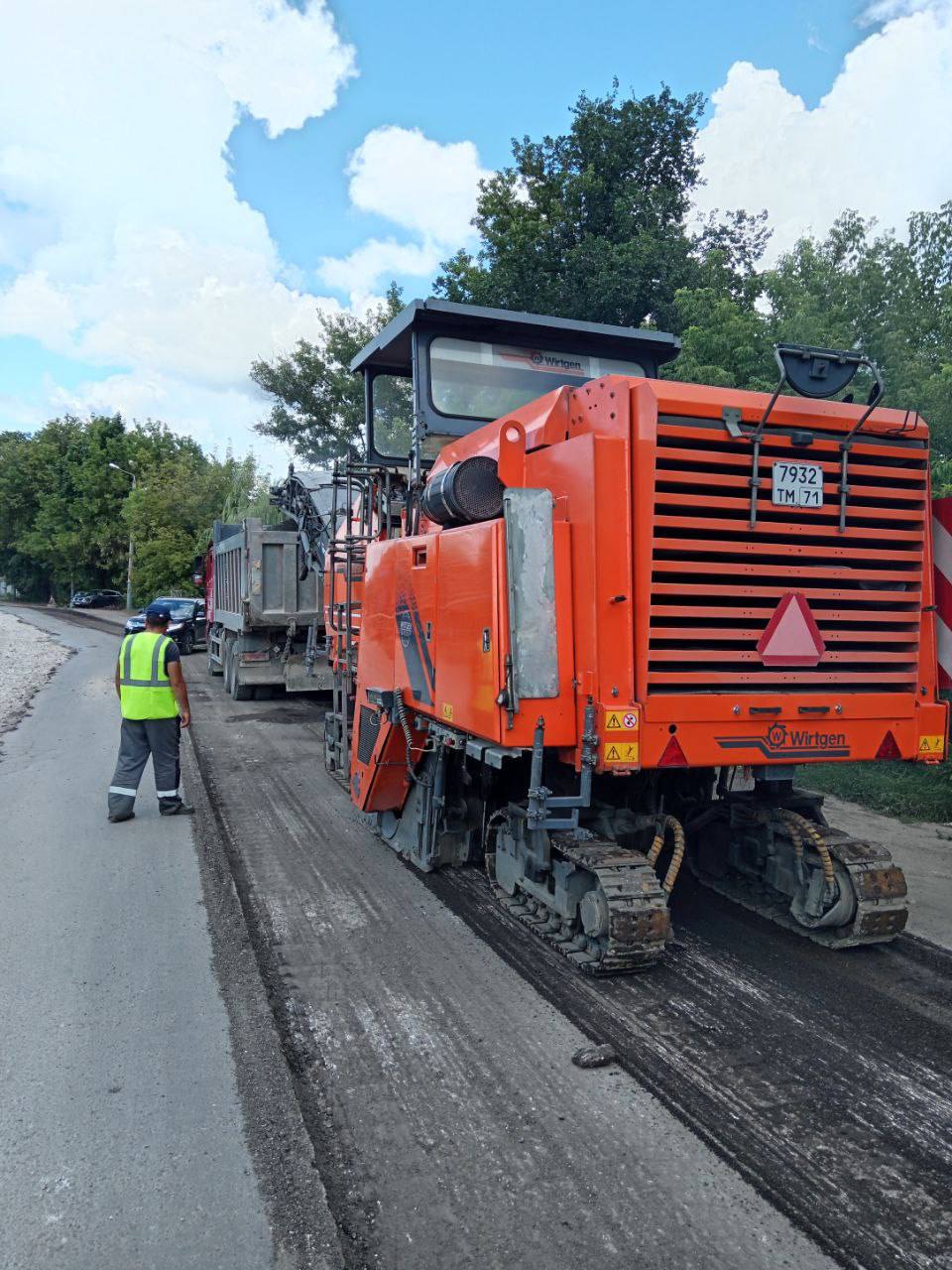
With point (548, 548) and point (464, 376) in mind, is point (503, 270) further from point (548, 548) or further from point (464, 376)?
point (548, 548)

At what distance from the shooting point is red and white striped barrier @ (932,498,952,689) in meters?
4.39

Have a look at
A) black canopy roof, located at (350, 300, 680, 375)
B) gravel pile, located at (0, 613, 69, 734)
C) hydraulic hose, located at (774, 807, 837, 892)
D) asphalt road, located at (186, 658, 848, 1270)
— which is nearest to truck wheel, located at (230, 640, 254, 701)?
gravel pile, located at (0, 613, 69, 734)

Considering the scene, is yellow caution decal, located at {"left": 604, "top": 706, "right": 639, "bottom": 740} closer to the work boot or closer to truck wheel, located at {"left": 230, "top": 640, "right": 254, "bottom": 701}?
the work boot

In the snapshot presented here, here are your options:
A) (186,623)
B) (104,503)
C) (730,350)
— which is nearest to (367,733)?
(730,350)

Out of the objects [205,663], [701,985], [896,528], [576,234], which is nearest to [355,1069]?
[701,985]

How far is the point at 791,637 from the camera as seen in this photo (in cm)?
400

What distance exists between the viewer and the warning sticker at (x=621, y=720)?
3.71 m

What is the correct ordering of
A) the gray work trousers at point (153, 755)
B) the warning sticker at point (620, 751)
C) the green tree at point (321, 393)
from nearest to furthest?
1. the warning sticker at point (620, 751)
2. the gray work trousers at point (153, 755)
3. the green tree at point (321, 393)

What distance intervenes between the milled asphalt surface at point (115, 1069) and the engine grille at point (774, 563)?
2.30m

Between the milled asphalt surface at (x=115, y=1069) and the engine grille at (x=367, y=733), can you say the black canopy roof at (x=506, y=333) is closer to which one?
the engine grille at (x=367, y=733)

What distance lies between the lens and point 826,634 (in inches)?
160

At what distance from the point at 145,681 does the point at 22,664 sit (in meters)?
12.3

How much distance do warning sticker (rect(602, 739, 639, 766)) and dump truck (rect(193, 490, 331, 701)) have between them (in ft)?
27.6

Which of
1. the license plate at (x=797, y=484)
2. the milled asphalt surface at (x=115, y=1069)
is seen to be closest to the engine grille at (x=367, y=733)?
the milled asphalt surface at (x=115, y=1069)
